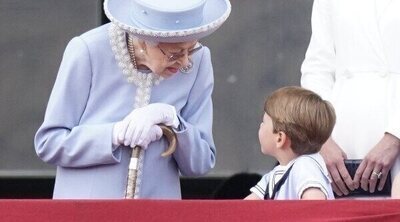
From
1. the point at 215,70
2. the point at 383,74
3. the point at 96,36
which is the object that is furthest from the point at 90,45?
the point at 215,70

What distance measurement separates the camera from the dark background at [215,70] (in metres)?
5.27

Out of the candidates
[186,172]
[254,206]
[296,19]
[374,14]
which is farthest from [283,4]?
[254,206]

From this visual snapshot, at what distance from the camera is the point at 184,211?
309 centimetres

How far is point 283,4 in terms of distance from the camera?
5297mm

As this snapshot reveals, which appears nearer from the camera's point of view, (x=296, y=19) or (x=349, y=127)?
(x=349, y=127)

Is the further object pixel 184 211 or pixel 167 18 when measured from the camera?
pixel 167 18

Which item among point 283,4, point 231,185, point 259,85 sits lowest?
point 231,185

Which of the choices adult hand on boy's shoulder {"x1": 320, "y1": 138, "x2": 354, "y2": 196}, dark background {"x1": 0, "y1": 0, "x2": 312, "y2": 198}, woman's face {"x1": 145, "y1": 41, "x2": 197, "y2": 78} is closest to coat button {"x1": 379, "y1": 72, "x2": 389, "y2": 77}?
adult hand on boy's shoulder {"x1": 320, "y1": 138, "x2": 354, "y2": 196}

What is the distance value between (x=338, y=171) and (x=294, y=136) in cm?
34

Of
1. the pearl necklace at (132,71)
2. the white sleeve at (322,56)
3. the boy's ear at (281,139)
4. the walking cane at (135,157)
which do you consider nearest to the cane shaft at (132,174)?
the walking cane at (135,157)

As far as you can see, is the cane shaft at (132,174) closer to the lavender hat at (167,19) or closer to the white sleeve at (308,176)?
the lavender hat at (167,19)

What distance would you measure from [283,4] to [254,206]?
2.31 m

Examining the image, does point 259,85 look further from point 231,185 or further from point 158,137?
point 158,137

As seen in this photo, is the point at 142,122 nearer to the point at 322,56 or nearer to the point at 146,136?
the point at 146,136
